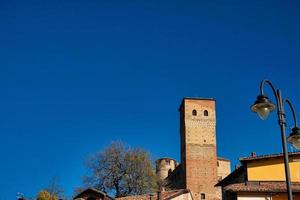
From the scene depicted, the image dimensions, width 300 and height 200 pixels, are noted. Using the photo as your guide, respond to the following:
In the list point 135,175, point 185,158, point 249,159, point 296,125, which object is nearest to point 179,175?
point 185,158

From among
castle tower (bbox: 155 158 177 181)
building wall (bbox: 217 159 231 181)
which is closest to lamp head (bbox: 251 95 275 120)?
building wall (bbox: 217 159 231 181)

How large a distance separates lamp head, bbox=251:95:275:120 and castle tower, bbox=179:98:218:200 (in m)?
50.5

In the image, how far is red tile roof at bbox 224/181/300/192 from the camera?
26.6 m

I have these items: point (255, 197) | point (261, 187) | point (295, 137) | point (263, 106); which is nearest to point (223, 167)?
point (261, 187)

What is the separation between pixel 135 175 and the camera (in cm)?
5141

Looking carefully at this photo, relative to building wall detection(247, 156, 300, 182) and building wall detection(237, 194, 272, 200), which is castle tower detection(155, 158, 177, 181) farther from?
building wall detection(237, 194, 272, 200)

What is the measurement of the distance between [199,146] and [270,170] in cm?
3498

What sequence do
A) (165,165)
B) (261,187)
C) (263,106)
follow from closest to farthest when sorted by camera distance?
(263,106) → (261,187) → (165,165)

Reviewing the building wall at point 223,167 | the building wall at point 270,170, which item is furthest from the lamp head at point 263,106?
the building wall at point 223,167

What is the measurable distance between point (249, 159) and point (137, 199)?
8877 mm

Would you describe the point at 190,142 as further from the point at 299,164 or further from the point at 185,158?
the point at 299,164

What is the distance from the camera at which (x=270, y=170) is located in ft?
95.3

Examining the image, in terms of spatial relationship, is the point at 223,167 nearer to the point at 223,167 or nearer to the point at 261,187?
the point at 223,167

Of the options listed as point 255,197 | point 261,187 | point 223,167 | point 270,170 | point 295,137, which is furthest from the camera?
point 223,167
